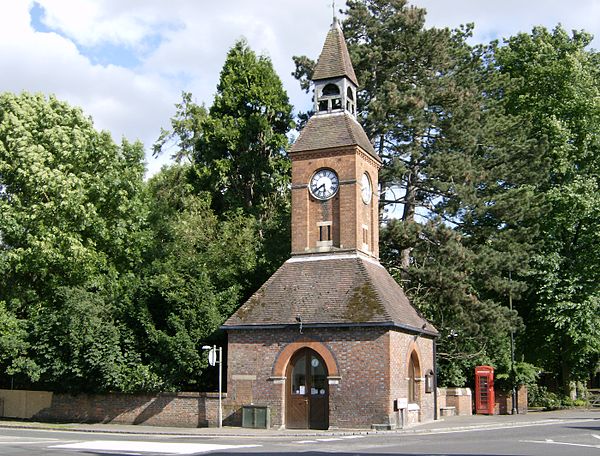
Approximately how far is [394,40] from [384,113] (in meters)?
5.17

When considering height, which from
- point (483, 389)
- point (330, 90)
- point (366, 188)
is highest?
point (330, 90)

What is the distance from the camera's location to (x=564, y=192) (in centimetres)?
4156

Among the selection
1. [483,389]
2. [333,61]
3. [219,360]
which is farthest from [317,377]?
[333,61]

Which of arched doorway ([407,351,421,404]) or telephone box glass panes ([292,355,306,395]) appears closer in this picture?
telephone box glass panes ([292,355,306,395])

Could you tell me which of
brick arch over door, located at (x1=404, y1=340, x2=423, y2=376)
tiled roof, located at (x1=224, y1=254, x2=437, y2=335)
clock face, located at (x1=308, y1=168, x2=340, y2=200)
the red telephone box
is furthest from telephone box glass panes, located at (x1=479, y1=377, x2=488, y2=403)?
clock face, located at (x1=308, y1=168, x2=340, y2=200)

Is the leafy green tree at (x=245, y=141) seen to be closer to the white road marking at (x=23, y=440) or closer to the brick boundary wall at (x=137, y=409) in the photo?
the brick boundary wall at (x=137, y=409)

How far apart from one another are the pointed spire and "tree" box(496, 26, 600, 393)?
511 inches

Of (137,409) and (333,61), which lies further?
(333,61)

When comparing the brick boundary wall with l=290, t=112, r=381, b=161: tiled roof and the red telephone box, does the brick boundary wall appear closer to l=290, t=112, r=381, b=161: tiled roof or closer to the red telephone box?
l=290, t=112, r=381, b=161: tiled roof

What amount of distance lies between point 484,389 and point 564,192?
11.9 meters

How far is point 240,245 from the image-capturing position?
40594mm

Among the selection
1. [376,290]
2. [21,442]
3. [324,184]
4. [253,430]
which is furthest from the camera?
[324,184]

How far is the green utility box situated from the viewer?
2831 centimetres

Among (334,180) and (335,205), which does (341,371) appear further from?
(334,180)
